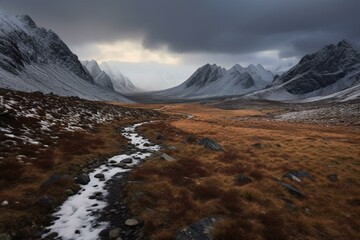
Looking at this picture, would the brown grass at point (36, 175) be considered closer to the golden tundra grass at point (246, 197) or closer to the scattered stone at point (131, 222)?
the scattered stone at point (131, 222)

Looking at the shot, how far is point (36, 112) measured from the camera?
36844mm

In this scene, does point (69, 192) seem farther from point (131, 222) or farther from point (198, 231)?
point (198, 231)

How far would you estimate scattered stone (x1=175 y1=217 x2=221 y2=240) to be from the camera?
12.2 m

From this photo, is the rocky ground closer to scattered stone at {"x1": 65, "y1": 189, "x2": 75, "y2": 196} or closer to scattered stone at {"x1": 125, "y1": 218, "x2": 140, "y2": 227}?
scattered stone at {"x1": 65, "y1": 189, "x2": 75, "y2": 196}

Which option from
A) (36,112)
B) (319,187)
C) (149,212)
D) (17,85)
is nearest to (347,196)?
(319,187)

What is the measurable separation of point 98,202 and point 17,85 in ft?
568

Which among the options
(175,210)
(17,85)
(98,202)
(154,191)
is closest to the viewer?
(175,210)

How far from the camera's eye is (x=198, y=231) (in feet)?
41.8

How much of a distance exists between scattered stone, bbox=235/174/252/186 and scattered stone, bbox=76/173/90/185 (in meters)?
10.5

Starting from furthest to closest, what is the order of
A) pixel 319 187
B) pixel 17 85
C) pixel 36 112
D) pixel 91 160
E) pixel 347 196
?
pixel 17 85
pixel 36 112
pixel 91 160
pixel 319 187
pixel 347 196

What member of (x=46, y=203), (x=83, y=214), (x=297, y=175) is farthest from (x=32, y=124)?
(x=297, y=175)

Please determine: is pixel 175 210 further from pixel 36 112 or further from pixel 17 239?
pixel 36 112

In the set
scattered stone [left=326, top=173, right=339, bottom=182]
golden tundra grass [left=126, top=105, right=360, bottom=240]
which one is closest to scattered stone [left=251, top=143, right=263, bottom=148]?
golden tundra grass [left=126, top=105, right=360, bottom=240]

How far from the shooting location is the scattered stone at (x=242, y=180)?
21180 mm
